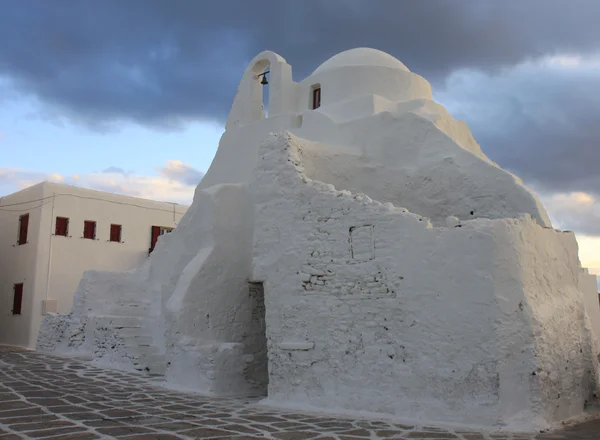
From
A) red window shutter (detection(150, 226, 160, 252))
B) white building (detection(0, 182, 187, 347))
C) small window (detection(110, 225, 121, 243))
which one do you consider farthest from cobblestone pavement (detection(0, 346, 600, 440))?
red window shutter (detection(150, 226, 160, 252))

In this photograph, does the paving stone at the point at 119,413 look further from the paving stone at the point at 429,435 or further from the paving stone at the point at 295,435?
the paving stone at the point at 429,435

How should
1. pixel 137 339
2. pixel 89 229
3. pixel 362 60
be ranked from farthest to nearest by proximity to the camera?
pixel 89 229
pixel 362 60
pixel 137 339

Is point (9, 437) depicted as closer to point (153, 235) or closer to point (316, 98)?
point (316, 98)

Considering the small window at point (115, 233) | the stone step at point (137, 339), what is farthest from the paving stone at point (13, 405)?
the small window at point (115, 233)

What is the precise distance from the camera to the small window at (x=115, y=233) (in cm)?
1912

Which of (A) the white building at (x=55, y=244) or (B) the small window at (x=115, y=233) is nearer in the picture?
(A) the white building at (x=55, y=244)

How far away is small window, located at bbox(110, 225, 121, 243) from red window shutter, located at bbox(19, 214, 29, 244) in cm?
264

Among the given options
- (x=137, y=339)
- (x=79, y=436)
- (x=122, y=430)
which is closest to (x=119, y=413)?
(x=122, y=430)

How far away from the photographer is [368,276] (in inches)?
298

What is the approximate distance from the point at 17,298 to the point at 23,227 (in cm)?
234

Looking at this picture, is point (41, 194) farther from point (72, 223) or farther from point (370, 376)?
point (370, 376)

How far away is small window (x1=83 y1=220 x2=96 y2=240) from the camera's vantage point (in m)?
18.4

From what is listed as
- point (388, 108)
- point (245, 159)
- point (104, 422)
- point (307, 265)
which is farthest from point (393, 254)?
point (245, 159)

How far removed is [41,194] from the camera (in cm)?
1755
